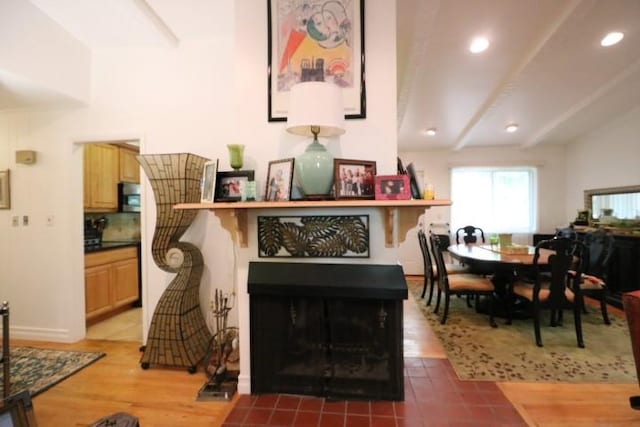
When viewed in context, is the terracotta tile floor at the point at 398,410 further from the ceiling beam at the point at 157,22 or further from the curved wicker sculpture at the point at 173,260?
the ceiling beam at the point at 157,22

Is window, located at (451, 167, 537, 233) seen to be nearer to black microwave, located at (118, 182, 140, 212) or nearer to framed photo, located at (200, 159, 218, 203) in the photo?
framed photo, located at (200, 159, 218, 203)

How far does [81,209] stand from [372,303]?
3054mm

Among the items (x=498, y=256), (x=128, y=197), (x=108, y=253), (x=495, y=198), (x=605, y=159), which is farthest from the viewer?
(x=495, y=198)

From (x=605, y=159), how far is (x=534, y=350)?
3.58 meters

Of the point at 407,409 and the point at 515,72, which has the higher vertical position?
the point at 515,72

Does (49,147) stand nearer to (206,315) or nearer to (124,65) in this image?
(124,65)

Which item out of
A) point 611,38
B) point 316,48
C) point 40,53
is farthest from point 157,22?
point 611,38

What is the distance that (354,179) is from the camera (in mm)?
1961

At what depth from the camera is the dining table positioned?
3279mm

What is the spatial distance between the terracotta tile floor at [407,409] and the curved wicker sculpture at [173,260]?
0.75 m

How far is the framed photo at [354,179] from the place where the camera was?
193 cm

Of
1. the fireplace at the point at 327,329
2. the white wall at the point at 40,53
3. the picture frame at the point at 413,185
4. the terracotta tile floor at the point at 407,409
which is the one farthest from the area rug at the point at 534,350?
the white wall at the point at 40,53

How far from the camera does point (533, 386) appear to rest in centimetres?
227

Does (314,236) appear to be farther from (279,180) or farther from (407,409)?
(407,409)
